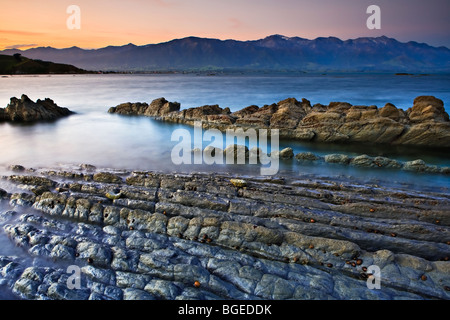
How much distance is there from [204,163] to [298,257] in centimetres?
814

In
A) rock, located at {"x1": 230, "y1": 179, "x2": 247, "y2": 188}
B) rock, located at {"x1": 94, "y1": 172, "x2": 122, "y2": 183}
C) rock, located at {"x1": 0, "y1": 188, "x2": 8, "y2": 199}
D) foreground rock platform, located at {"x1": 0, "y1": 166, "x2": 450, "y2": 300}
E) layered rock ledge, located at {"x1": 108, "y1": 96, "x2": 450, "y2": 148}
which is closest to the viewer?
foreground rock platform, located at {"x1": 0, "y1": 166, "x2": 450, "y2": 300}

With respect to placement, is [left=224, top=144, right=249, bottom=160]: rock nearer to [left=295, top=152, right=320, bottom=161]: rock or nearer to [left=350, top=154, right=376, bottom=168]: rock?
[left=295, top=152, right=320, bottom=161]: rock

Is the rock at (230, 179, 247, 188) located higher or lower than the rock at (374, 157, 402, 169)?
lower

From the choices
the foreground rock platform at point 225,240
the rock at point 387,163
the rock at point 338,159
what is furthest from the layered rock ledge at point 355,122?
the foreground rock platform at point 225,240

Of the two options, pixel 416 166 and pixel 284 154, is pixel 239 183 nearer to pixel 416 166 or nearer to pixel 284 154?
pixel 284 154

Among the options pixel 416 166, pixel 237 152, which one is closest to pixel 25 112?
pixel 237 152

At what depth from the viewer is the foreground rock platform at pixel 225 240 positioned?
5621 mm

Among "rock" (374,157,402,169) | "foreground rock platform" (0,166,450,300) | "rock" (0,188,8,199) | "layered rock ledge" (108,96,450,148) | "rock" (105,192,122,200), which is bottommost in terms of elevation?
"foreground rock platform" (0,166,450,300)

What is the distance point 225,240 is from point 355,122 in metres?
15.5

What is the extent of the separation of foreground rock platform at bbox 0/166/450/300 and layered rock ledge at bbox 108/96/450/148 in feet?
29.3

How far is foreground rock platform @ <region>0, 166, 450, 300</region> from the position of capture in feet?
18.4

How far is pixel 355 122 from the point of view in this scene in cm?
1897

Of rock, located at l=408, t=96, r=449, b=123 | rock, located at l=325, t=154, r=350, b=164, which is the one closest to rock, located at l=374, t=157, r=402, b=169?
rock, located at l=325, t=154, r=350, b=164
